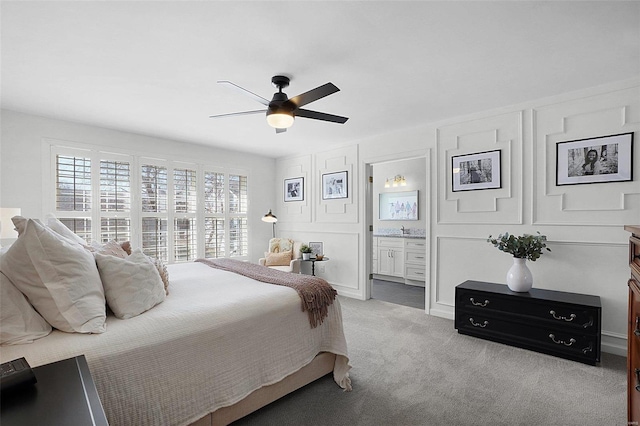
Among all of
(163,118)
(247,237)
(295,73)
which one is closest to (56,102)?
(163,118)

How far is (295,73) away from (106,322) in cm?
220

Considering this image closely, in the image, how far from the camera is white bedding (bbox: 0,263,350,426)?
1.37 m

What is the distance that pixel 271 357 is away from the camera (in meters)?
1.98

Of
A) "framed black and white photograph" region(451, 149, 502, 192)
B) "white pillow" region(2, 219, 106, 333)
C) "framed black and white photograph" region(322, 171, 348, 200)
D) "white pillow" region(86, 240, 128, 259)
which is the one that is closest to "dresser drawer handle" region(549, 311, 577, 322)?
"framed black and white photograph" region(451, 149, 502, 192)

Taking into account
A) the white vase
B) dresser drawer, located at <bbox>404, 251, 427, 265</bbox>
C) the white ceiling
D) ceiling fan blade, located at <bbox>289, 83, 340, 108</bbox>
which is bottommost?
dresser drawer, located at <bbox>404, 251, 427, 265</bbox>

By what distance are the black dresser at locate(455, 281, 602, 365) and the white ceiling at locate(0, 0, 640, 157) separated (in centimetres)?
198

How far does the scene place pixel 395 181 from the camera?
6.27 metres

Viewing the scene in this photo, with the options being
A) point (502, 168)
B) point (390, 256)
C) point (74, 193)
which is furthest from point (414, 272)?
point (74, 193)

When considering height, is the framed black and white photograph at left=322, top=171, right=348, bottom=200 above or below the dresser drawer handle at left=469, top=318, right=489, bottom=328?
above

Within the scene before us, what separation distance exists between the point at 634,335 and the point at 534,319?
5.63 ft

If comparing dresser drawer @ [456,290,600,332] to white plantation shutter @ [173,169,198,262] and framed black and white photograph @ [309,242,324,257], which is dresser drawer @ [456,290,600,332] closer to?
framed black and white photograph @ [309,242,324,257]

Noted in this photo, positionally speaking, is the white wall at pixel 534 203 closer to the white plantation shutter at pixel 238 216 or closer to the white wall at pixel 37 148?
the white plantation shutter at pixel 238 216

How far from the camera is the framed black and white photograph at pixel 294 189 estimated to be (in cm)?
569

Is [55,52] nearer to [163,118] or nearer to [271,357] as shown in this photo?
[163,118]
